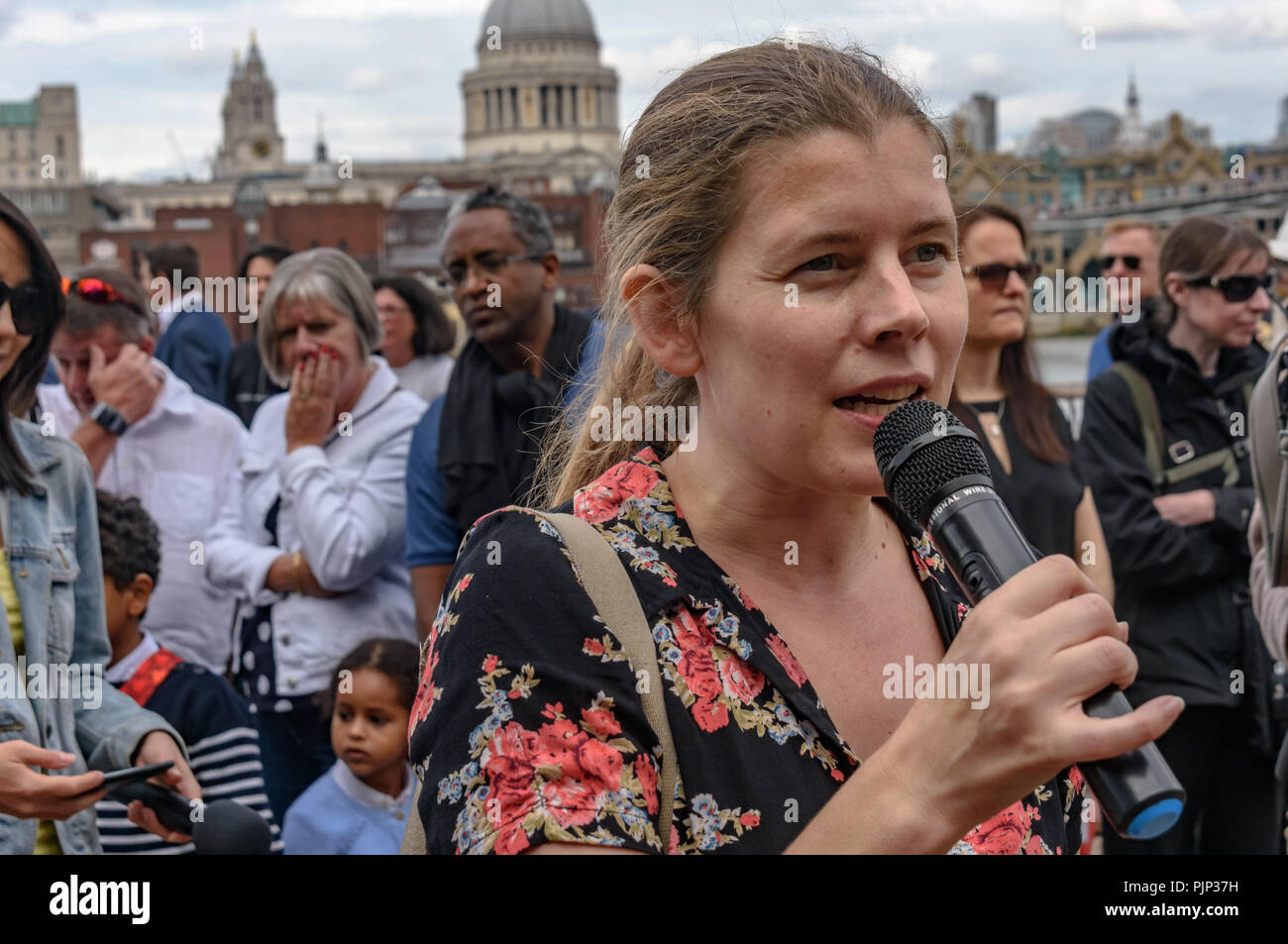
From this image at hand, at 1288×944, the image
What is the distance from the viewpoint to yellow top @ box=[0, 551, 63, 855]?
8.39ft

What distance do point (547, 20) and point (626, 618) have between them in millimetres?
89677

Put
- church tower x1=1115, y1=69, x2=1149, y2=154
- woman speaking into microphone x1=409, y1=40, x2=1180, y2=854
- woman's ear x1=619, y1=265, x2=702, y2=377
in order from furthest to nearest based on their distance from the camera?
1. church tower x1=1115, y1=69, x2=1149, y2=154
2. woman's ear x1=619, y1=265, x2=702, y2=377
3. woman speaking into microphone x1=409, y1=40, x2=1180, y2=854

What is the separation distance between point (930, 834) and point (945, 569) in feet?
1.74

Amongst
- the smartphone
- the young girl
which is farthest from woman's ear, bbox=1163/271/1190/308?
the smartphone

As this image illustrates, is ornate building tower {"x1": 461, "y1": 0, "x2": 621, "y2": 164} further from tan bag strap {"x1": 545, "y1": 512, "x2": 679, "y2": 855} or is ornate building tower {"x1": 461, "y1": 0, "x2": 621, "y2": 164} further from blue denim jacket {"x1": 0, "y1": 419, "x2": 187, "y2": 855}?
tan bag strap {"x1": 545, "y1": 512, "x2": 679, "y2": 855}

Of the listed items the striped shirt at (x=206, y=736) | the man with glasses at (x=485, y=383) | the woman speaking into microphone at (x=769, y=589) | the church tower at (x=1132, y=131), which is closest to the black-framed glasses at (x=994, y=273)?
the man with glasses at (x=485, y=383)

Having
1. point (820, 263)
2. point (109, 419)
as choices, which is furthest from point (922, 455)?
point (109, 419)

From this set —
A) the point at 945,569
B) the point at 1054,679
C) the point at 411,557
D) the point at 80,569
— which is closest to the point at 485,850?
the point at 1054,679

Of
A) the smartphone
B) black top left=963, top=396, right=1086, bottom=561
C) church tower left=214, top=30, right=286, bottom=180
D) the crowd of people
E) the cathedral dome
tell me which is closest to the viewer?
the crowd of people

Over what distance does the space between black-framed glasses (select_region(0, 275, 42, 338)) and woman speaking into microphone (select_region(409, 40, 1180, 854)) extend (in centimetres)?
140

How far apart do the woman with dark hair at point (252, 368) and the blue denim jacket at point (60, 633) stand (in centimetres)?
286

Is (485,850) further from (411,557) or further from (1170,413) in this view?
(1170,413)

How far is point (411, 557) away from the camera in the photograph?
3994 millimetres

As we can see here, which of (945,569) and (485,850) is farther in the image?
(945,569)
